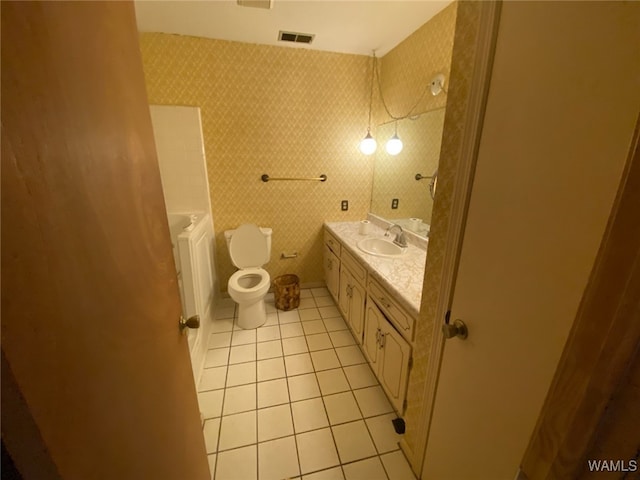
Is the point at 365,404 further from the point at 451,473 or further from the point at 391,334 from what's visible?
the point at 451,473

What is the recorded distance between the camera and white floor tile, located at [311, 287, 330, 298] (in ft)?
9.61

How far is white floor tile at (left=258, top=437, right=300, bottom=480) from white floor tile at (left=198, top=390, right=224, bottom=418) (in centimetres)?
37

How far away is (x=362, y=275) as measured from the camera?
6.13 ft

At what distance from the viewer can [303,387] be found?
1.78 m

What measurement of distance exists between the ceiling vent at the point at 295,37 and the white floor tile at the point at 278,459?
280cm

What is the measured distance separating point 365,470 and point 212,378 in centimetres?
114

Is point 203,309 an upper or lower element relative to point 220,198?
lower

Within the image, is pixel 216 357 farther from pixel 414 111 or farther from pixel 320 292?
pixel 414 111

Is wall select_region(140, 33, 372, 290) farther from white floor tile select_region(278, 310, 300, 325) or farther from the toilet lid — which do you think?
white floor tile select_region(278, 310, 300, 325)

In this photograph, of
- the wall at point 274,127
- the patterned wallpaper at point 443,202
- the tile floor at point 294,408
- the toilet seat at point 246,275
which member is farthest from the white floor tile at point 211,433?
the wall at point 274,127

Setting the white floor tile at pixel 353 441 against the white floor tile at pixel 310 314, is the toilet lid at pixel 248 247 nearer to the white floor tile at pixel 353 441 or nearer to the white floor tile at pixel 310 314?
the white floor tile at pixel 310 314

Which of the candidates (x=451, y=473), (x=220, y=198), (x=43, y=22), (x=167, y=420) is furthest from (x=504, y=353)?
(x=220, y=198)

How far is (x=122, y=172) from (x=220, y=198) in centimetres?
203

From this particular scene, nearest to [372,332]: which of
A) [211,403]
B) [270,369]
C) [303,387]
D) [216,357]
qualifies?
[303,387]
